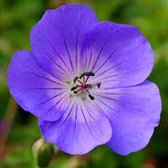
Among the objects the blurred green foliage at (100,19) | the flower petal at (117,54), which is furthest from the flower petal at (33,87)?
the blurred green foliage at (100,19)

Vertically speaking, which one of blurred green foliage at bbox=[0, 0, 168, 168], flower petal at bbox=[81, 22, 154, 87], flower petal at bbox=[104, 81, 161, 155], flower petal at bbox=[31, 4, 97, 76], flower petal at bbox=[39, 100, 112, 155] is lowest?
blurred green foliage at bbox=[0, 0, 168, 168]

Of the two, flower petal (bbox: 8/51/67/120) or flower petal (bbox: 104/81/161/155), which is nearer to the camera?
flower petal (bbox: 8/51/67/120)

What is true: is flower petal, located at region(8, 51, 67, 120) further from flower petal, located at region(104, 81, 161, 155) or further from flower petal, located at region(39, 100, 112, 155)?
flower petal, located at region(104, 81, 161, 155)

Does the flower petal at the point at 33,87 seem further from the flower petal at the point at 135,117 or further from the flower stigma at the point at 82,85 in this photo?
the flower petal at the point at 135,117

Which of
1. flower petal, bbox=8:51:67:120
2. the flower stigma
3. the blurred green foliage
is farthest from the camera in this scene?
the blurred green foliage

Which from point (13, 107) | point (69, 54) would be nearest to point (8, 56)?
point (13, 107)

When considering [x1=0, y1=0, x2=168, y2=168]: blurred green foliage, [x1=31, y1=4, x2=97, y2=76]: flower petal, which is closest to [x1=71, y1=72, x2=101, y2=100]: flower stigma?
[x1=31, y1=4, x2=97, y2=76]: flower petal

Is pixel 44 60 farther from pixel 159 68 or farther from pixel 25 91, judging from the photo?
pixel 159 68
